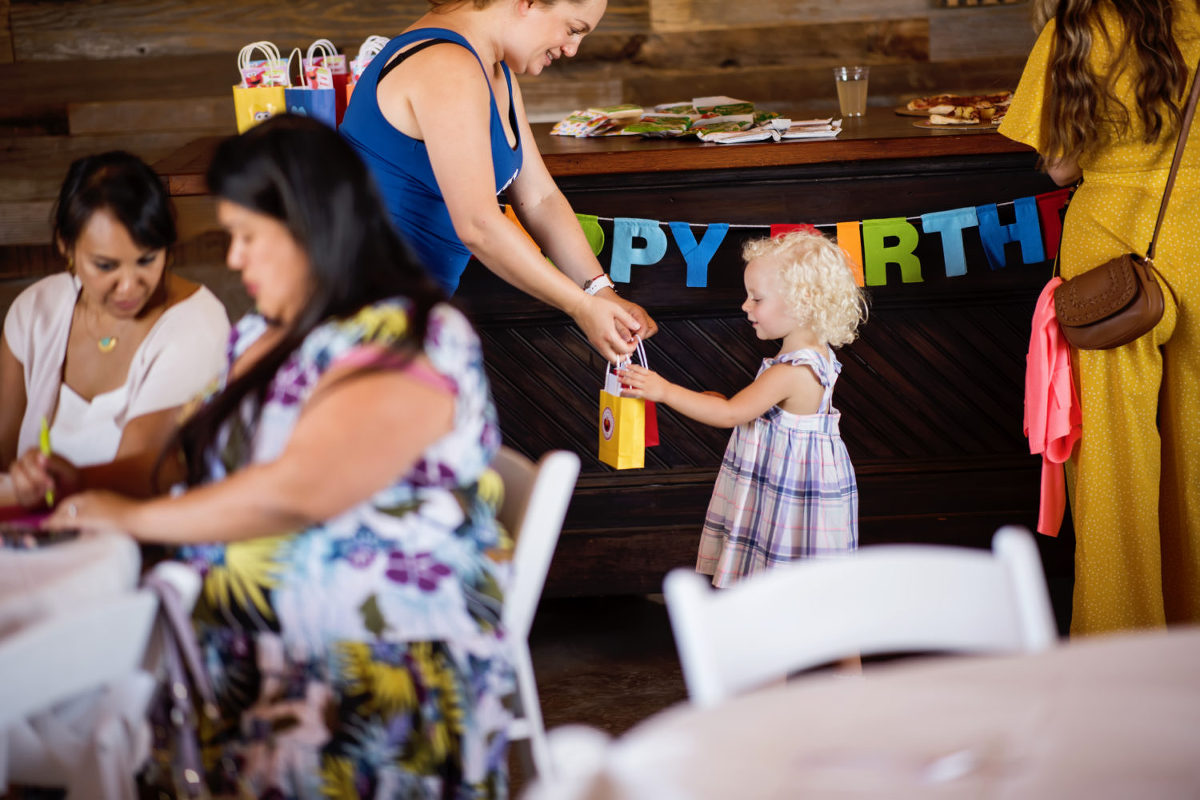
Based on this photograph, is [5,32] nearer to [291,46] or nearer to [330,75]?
[291,46]

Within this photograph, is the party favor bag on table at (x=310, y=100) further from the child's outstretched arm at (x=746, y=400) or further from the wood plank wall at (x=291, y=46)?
the wood plank wall at (x=291, y=46)

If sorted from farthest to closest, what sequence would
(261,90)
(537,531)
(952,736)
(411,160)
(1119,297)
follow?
(261,90)
(1119,297)
(411,160)
(537,531)
(952,736)

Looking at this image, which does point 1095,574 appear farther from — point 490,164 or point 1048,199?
point 490,164

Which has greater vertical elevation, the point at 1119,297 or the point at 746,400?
the point at 1119,297

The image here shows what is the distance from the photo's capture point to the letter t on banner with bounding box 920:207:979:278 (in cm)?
305

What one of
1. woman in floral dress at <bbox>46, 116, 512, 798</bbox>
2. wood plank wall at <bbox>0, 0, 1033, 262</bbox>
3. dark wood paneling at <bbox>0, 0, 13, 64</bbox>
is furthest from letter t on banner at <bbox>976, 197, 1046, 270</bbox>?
dark wood paneling at <bbox>0, 0, 13, 64</bbox>

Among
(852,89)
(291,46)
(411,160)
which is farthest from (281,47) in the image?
(411,160)

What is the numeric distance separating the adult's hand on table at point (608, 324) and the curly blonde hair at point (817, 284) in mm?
355

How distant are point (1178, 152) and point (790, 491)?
1009 millimetres

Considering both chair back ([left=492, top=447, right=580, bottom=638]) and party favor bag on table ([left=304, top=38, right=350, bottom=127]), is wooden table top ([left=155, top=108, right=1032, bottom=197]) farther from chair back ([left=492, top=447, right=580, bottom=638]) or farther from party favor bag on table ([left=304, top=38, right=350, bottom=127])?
chair back ([left=492, top=447, right=580, bottom=638])

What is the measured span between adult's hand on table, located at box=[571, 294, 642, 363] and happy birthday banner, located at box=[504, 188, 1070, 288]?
665 millimetres

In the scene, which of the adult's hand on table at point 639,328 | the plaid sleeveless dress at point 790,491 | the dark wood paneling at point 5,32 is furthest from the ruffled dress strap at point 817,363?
the dark wood paneling at point 5,32

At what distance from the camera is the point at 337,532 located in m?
1.50

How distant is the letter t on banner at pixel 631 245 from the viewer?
10.0ft
